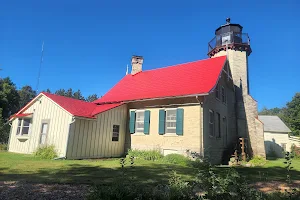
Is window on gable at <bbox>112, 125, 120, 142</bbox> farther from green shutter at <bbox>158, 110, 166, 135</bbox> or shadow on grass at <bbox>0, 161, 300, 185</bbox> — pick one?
shadow on grass at <bbox>0, 161, 300, 185</bbox>

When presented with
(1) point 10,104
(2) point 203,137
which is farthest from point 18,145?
(1) point 10,104

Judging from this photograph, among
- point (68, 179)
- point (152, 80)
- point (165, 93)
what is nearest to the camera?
point (68, 179)

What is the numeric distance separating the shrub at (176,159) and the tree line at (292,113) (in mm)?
30817

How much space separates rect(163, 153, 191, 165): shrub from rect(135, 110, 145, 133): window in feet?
10.9

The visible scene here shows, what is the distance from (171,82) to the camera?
16375 millimetres

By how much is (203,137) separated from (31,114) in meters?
12.1

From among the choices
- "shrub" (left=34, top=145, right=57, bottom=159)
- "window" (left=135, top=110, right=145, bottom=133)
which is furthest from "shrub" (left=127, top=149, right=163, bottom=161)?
"shrub" (left=34, top=145, right=57, bottom=159)

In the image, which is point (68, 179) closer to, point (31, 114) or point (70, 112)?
point (70, 112)

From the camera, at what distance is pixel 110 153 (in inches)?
579

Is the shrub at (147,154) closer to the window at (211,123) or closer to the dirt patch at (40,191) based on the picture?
the window at (211,123)

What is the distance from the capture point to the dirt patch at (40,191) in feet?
15.3

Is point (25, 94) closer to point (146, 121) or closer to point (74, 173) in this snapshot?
point (146, 121)

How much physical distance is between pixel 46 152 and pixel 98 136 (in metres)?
3.18

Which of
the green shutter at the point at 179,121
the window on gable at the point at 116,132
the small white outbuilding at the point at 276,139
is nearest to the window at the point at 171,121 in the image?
the green shutter at the point at 179,121
